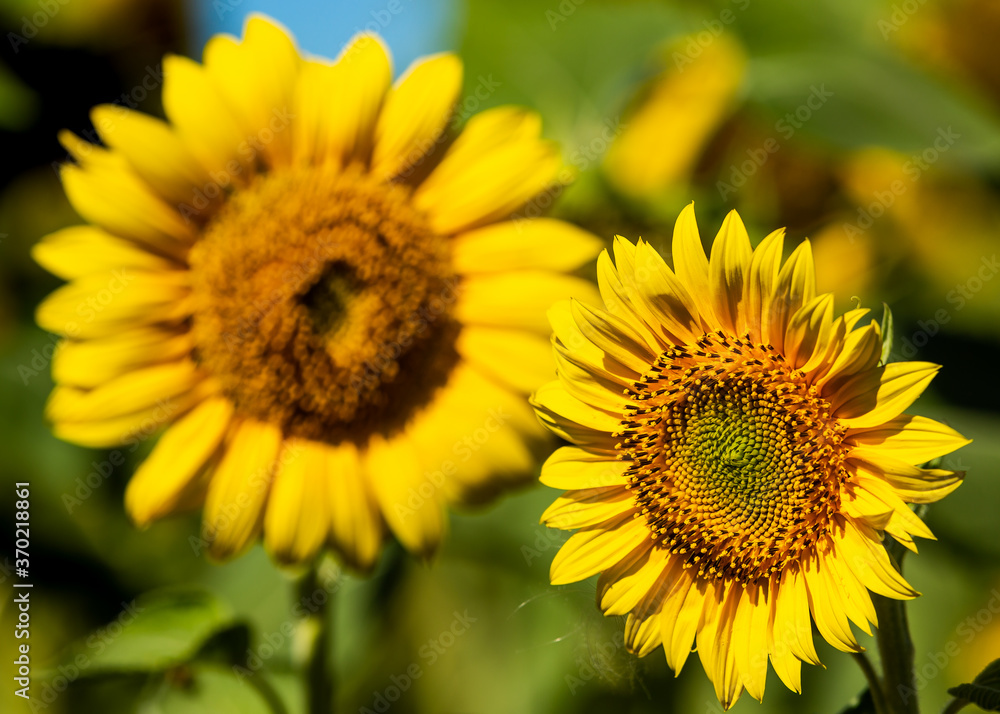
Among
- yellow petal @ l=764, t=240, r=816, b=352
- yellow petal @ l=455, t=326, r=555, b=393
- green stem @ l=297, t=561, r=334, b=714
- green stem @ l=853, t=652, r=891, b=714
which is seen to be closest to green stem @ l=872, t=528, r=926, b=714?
green stem @ l=853, t=652, r=891, b=714

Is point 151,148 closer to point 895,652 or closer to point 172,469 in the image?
point 172,469

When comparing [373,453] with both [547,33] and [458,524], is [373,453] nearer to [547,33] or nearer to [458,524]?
[458,524]

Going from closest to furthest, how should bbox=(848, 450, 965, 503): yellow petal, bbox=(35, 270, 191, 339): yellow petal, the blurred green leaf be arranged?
1. bbox=(848, 450, 965, 503): yellow petal
2. bbox=(35, 270, 191, 339): yellow petal
3. the blurred green leaf

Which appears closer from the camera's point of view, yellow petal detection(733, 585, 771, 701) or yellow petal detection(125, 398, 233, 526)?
yellow petal detection(733, 585, 771, 701)

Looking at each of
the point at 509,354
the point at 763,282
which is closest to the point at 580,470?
the point at 763,282

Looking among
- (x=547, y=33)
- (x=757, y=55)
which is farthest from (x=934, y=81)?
(x=547, y=33)

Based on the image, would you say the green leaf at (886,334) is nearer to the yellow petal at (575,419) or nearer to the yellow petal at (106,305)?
the yellow petal at (575,419)

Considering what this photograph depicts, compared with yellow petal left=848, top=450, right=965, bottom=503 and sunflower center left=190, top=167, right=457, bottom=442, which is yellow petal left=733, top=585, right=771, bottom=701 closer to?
yellow petal left=848, top=450, right=965, bottom=503
